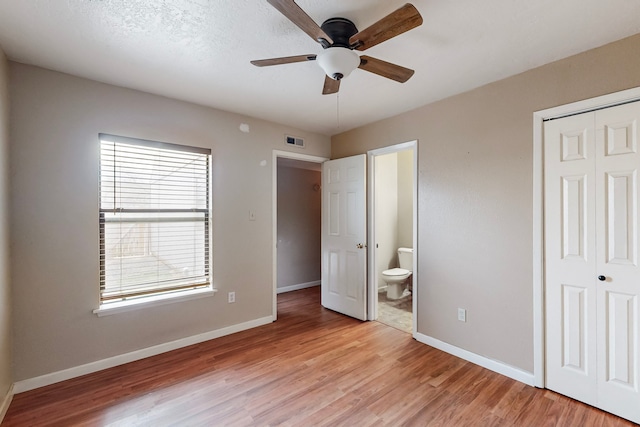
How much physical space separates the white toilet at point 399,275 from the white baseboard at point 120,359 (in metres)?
2.07

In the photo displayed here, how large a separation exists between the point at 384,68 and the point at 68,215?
2674 mm

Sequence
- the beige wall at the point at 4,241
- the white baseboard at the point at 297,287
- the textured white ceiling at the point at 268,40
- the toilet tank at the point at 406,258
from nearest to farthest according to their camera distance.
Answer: the textured white ceiling at the point at 268,40
the beige wall at the point at 4,241
the toilet tank at the point at 406,258
the white baseboard at the point at 297,287

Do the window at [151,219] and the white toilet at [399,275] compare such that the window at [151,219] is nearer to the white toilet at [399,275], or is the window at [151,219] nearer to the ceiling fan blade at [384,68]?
the ceiling fan blade at [384,68]

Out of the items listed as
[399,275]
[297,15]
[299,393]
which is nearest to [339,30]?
[297,15]

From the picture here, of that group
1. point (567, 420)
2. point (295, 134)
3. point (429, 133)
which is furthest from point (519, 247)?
point (295, 134)

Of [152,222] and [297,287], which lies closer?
[152,222]

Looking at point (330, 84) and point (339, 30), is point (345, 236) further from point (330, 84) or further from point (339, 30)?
point (339, 30)

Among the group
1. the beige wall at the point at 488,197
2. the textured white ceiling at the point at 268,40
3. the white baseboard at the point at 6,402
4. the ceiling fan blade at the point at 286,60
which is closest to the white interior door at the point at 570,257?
the beige wall at the point at 488,197

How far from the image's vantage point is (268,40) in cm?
186

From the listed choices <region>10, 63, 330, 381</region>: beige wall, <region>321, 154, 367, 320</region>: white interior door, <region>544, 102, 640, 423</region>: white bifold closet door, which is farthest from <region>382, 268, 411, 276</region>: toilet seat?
<region>10, 63, 330, 381</region>: beige wall

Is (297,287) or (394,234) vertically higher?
(394,234)

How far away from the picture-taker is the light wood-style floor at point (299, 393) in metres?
1.85

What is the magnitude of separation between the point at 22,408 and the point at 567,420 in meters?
3.66

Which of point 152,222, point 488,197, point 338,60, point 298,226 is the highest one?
point 338,60
